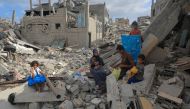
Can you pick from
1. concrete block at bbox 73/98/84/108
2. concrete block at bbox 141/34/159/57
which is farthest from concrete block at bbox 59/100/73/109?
concrete block at bbox 141/34/159/57

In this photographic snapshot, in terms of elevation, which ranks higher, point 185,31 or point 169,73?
point 185,31

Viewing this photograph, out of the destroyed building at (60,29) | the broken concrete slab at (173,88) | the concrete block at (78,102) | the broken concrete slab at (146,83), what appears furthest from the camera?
the destroyed building at (60,29)

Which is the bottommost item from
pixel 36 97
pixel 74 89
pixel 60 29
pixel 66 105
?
pixel 66 105

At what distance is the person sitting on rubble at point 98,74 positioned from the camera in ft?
23.8

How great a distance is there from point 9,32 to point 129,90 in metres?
21.9

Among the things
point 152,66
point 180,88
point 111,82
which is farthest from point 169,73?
point 111,82

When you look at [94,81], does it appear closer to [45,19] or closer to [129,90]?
[129,90]

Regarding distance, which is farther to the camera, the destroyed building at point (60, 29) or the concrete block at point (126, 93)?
the destroyed building at point (60, 29)

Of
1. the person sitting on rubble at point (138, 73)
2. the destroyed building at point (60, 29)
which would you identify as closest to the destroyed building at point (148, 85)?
the person sitting on rubble at point (138, 73)

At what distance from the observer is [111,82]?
7020 millimetres

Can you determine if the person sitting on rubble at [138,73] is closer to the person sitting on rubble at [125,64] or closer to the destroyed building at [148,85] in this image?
the destroyed building at [148,85]

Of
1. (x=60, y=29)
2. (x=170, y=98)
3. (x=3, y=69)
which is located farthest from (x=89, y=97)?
(x=60, y=29)

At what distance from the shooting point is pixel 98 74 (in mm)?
7281

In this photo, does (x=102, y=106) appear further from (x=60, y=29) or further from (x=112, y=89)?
(x=60, y=29)
